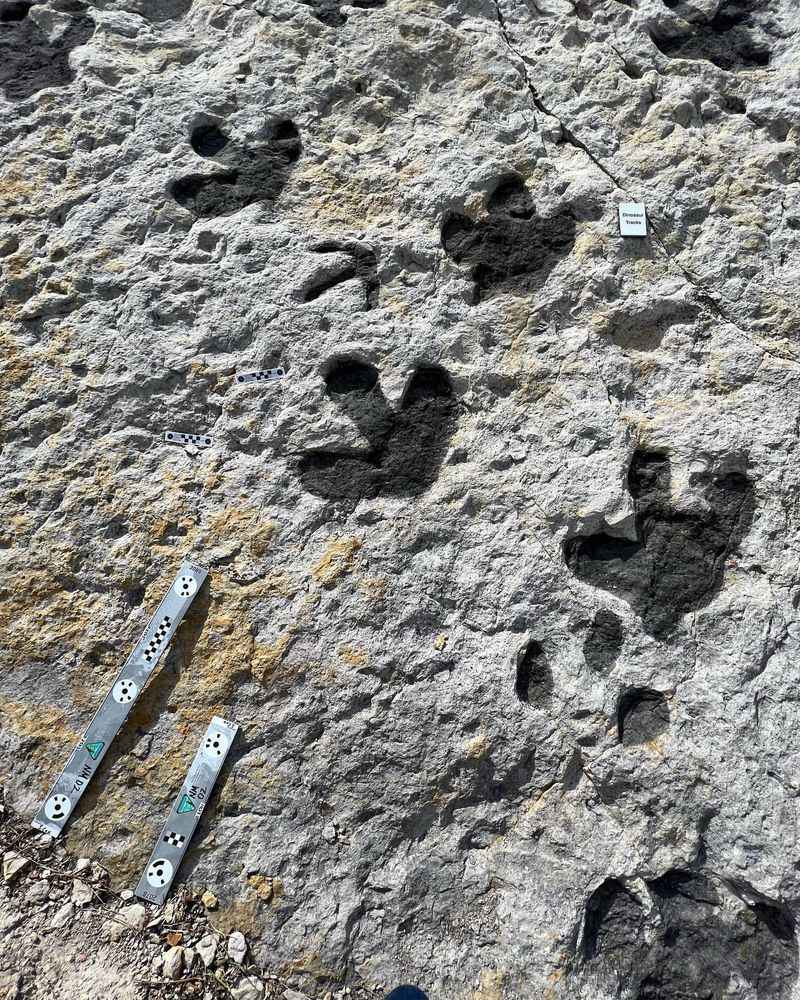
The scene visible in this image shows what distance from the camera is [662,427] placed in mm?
3174

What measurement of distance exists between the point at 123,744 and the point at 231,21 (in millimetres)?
4224

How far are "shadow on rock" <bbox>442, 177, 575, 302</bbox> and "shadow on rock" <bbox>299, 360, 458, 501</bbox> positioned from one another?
645 millimetres

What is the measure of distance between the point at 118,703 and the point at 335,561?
1.07 metres

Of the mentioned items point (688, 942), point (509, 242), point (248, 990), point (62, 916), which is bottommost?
point (688, 942)

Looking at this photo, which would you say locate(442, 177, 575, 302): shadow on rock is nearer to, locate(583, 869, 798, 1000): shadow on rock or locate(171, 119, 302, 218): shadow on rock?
locate(171, 119, 302, 218): shadow on rock

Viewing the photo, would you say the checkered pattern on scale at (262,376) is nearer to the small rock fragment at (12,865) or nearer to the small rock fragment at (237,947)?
the small rock fragment at (12,865)

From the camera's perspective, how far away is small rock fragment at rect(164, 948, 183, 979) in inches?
96.4

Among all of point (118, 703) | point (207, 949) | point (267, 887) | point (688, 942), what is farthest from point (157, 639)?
point (688, 942)

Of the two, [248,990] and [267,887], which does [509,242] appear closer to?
[267,887]

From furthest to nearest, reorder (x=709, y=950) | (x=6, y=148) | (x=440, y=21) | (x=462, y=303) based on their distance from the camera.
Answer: (x=440, y=21)
(x=6, y=148)
(x=462, y=303)
(x=709, y=950)

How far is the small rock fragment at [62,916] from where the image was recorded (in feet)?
8.25

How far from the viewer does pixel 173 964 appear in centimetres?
246

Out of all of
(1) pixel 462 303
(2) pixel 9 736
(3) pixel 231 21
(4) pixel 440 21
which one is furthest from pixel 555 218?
(2) pixel 9 736

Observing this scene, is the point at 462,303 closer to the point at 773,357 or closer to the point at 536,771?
the point at 773,357
